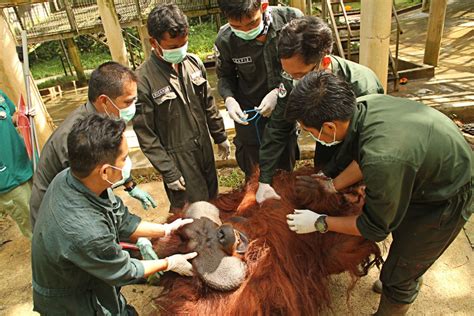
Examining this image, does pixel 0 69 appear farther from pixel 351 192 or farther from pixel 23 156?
pixel 351 192

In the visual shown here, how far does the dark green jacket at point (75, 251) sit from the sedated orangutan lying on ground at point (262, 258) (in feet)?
1.17

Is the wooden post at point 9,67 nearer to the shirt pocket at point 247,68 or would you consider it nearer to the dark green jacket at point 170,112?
the dark green jacket at point 170,112

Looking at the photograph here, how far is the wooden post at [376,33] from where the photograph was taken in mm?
3373

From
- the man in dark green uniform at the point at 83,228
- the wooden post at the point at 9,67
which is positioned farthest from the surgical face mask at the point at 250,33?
the wooden post at the point at 9,67

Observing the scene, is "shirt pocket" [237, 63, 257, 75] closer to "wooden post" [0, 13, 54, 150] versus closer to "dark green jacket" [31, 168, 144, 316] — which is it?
"dark green jacket" [31, 168, 144, 316]

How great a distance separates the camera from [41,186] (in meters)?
2.24

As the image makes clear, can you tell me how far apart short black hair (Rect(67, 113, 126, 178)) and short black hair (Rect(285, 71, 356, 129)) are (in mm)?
865

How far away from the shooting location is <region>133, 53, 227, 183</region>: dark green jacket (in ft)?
9.00

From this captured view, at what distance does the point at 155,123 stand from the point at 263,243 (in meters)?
1.34

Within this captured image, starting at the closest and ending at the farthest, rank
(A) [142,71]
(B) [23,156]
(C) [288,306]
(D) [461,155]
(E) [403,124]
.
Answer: (E) [403,124] < (D) [461,155] < (C) [288,306] < (A) [142,71] < (B) [23,156]

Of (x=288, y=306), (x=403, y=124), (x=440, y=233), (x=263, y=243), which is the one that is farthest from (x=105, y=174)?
(x=440, y=233)

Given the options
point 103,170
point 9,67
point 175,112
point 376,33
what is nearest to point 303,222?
point 103,170

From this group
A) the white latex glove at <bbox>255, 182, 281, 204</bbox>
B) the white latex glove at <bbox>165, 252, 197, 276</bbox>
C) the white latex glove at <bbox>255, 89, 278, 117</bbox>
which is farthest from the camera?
the white latex glove at <bbox>255, 89, 278, 117</bbox>

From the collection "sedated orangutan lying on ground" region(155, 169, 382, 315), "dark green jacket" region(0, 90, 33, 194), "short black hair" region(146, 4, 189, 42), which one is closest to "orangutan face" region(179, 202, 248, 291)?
"sedated orangutan lying on ground" region(155, 169, 382, 315)
